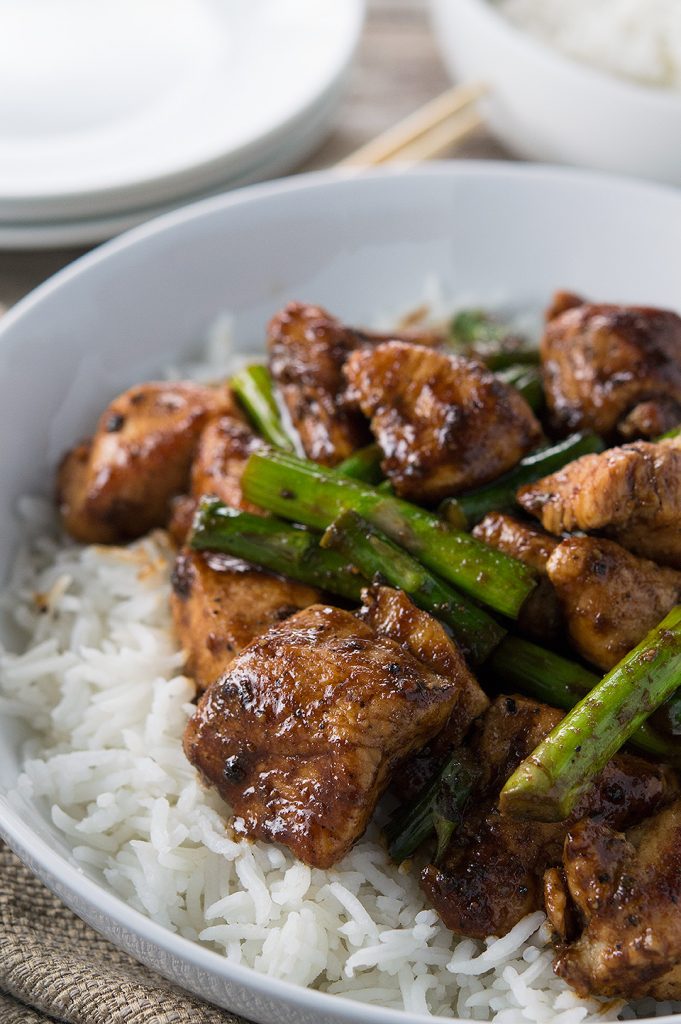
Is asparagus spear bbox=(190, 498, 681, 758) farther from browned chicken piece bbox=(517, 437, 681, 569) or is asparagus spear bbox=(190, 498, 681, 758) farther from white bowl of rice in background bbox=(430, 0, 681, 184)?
white bowl of rice in background bbox=(430, 0, 681, 184)

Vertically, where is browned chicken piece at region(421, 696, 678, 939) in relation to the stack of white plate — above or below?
below

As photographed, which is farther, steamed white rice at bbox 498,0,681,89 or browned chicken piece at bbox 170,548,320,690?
steamed white rice at bbox 498,0,681,89


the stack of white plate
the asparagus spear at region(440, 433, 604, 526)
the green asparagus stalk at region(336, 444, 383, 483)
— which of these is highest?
the stack of white plate

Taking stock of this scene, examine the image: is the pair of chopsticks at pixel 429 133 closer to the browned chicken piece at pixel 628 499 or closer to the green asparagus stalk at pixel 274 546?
the green asparagus stalk at pixel 274 546

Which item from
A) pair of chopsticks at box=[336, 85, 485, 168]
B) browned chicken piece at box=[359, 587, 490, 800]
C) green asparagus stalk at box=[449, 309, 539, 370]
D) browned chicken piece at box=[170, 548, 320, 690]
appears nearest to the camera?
browned chicken piece at box=[359, 587, 490, 800]

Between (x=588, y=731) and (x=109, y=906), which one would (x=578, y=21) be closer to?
(x=588, y=731)

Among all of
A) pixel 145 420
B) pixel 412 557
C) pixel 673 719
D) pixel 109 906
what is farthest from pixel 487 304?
pixel 109 906

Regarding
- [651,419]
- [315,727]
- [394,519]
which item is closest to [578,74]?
[651,419]

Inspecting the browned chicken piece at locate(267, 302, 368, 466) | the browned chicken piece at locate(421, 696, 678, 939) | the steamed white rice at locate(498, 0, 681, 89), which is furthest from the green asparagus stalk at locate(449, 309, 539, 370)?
the steamed white rice at locate(498, 0, 681, 89)
